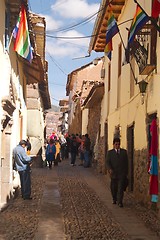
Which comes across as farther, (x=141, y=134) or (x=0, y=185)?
(x=141, y=134)

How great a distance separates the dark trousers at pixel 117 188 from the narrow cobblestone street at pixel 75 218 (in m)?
0.23

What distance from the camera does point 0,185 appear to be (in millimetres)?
9109

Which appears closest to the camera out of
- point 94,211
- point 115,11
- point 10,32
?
point 94,211

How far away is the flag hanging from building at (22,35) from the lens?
945 centimetres

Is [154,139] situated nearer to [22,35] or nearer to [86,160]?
[22,35]

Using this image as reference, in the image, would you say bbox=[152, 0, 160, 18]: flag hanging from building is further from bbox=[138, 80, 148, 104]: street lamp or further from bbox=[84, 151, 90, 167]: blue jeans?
bbox=[84, 151, 90, 167]: blue jeans

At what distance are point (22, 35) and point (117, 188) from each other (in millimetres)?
4083

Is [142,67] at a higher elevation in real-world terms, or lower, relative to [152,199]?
higher

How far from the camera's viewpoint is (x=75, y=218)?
26.6ft

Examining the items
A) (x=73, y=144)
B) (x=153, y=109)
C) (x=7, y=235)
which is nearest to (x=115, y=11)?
(x=153, y=109)

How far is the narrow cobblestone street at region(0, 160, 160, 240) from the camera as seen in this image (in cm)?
674

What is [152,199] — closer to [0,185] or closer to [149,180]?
[149,180]

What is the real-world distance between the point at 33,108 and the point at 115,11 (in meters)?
9.65

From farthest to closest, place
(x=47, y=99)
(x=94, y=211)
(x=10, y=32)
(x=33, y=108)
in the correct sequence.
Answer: (x=47, y=99) → (x=33, y=108) → (x=10, y=32) → (x=94, y=211)
